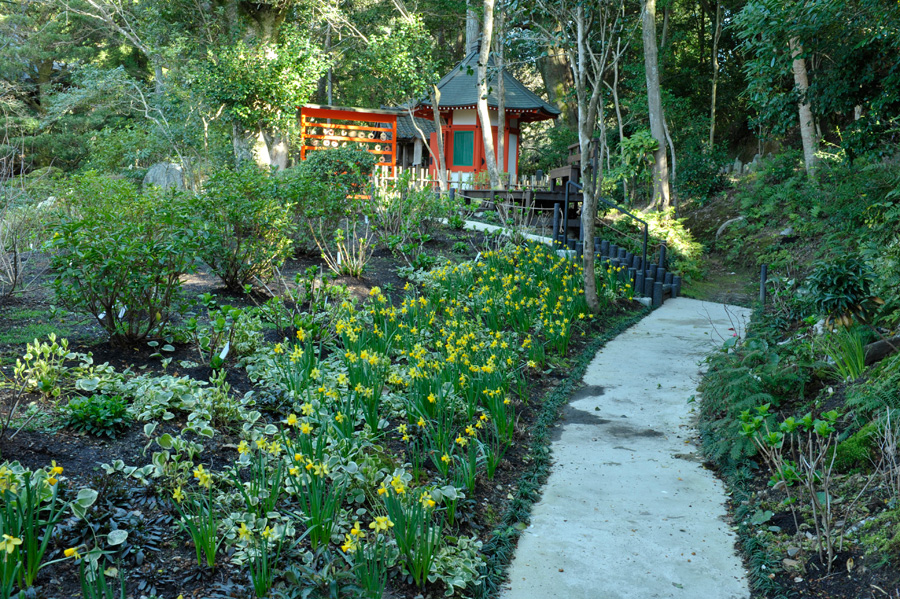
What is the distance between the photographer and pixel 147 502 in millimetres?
2934

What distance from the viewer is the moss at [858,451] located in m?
3.71

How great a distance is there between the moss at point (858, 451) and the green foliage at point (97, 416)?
3.74 meters

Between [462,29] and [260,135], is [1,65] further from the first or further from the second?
[462,29]

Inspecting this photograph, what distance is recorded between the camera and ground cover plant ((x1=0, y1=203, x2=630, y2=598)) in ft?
8.54

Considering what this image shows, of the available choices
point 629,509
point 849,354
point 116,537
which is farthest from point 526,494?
point 849,354

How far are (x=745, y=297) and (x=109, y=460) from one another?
9.22 metres

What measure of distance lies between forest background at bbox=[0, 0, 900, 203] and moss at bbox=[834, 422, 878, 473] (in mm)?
5013

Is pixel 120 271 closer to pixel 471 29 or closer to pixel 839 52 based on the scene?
pixel 839 52

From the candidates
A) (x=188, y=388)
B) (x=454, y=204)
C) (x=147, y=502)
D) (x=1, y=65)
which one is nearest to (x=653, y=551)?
(x=147, y=502)

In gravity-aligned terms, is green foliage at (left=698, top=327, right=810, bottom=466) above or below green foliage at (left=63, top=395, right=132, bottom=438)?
below

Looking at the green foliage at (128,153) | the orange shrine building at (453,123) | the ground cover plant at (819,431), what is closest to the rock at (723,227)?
the ground cover plant at (819,431)

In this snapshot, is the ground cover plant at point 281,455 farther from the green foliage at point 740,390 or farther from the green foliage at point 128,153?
the green foliage at point 128,153

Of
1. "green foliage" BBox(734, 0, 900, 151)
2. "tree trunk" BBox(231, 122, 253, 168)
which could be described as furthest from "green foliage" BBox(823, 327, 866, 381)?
"tree trunk" BBox(231, 122, 253, 168)

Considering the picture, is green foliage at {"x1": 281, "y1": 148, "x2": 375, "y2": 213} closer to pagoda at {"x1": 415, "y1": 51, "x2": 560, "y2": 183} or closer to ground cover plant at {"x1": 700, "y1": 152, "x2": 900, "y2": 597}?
ground cover plant at {"x1": 700, "y1": 152, "x2": 900, "y2": 597}
